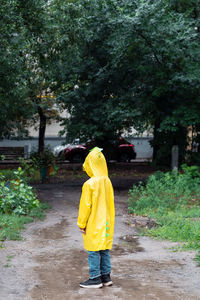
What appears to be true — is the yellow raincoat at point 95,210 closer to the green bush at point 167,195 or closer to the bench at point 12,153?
the green bush at point 167,195

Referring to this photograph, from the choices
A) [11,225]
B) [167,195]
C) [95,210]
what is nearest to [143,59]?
[167,195]

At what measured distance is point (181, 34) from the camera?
12914 mm

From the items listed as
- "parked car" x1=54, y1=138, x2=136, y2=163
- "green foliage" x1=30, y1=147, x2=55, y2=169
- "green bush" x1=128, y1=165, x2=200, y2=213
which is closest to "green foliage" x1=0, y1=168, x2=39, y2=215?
"green bush" x1=128, y1=165, x2=200, y2=213

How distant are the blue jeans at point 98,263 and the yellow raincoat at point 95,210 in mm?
98

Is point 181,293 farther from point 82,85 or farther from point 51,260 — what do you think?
point 82,85

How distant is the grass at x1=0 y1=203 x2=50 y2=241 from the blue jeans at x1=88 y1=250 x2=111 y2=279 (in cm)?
240

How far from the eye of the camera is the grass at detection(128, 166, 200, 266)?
7.76m

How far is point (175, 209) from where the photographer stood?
34.1 feet

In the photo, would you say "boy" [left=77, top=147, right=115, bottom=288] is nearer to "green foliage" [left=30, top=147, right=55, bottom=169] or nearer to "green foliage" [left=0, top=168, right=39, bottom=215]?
"green foliage" [left=0, top=168, right=39, bottom=215]

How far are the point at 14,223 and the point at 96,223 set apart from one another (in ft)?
12.7

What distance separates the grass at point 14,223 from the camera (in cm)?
784

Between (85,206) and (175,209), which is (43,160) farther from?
(85,206)

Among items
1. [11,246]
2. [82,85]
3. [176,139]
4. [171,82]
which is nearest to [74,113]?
[82,85]

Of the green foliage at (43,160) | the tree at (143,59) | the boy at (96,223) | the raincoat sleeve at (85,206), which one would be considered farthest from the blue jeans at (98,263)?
the green foliage at (43,160)
